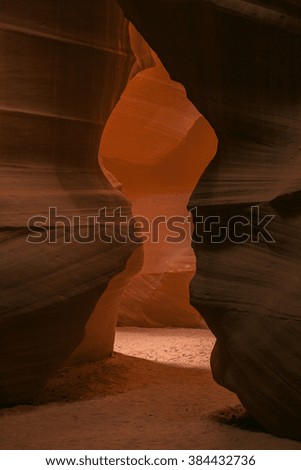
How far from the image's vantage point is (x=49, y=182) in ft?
12.1

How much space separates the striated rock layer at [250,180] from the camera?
9.37 feet

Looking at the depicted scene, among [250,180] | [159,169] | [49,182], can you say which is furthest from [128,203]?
[159,169]

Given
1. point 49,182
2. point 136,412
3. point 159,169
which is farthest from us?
point 159,169

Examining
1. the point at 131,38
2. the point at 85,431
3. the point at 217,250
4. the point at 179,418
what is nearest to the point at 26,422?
the point at 85,431

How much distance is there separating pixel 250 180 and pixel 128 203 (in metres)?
1.12

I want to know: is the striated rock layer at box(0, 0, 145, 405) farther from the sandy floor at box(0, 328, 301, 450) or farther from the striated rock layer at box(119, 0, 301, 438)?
the striated rock layer at box(119, 0, 301, 438)

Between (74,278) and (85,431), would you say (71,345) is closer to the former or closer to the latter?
(74,278)

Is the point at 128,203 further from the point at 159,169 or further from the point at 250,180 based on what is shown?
the point at 159,169

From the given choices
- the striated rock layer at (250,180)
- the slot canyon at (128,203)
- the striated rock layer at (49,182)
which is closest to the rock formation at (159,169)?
the slot canyon at (128,203)

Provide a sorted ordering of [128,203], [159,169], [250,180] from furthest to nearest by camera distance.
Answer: [159,169] < [128,203] < [250,180]

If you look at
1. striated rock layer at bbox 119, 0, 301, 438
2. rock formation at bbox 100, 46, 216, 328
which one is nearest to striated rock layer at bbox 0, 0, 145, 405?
striated rock layer at bbox 119, 0, 301, 438

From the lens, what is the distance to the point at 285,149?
3020 millimetres

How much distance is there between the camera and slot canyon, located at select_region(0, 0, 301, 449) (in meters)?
2.92

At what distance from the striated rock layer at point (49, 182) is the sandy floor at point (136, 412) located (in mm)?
295
